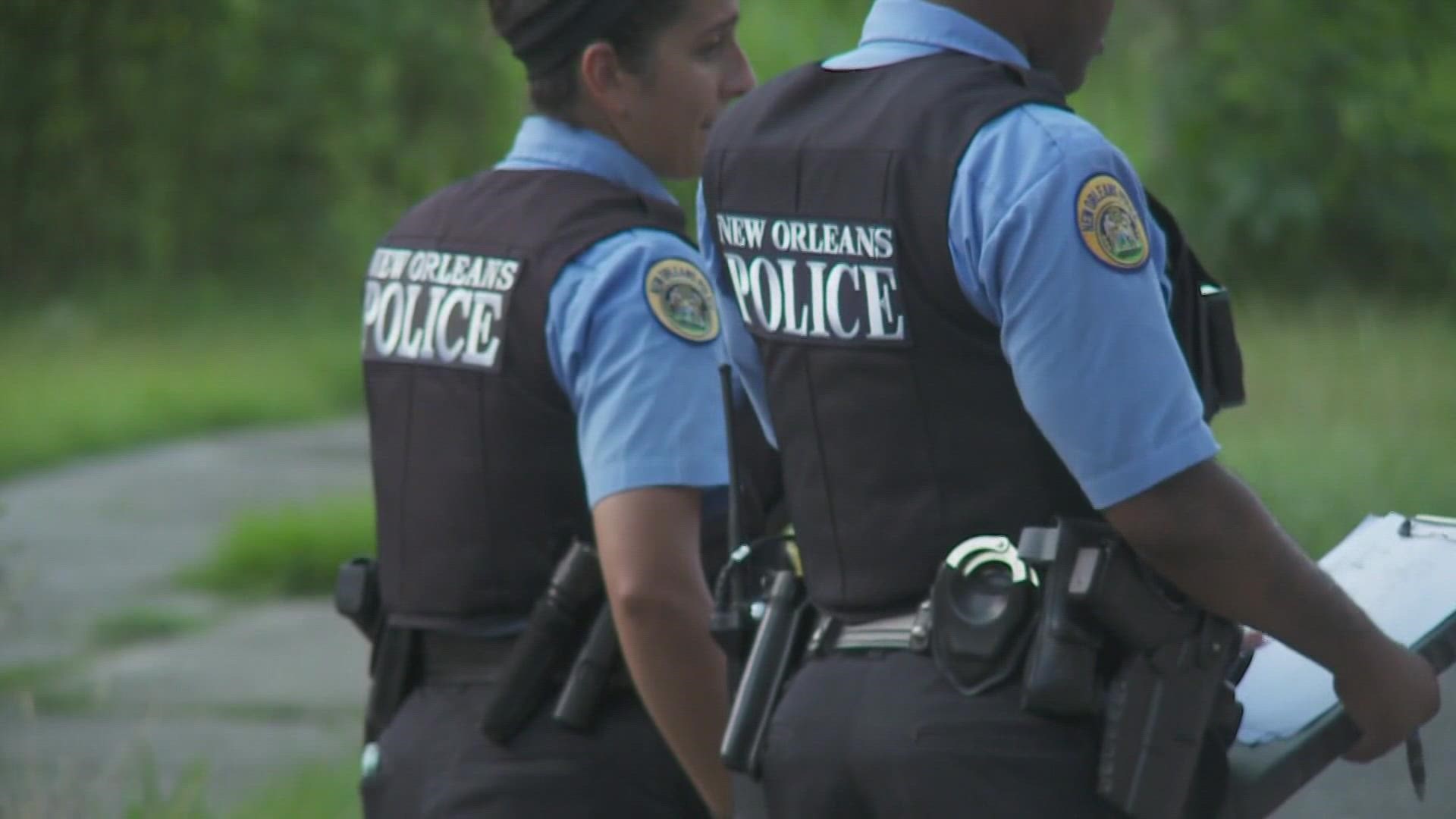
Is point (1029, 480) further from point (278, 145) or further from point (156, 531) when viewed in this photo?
point (278, 145)

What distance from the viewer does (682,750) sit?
8.63 feet

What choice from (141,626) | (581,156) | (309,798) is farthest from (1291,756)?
(141,626)

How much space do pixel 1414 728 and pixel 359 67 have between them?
7878 millimetres

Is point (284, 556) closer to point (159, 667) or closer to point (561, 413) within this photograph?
point (159, 667)

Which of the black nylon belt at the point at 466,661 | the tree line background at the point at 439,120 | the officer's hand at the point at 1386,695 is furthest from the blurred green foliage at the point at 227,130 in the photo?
the officer's hand at the point at 1386,695

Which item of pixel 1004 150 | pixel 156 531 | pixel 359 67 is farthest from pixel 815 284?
pixel 156 531

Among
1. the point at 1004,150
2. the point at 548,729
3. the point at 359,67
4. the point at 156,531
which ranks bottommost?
the point at 156,531

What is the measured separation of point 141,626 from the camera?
8.31m

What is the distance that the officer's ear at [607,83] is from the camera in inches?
111

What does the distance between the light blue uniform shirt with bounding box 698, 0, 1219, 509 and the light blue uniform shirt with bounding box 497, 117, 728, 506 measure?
2.11 feet

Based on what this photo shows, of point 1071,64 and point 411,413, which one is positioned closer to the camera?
point 1071,64

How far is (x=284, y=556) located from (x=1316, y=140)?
16.1 feet

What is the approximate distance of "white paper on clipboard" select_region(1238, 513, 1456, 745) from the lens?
2.14 metres

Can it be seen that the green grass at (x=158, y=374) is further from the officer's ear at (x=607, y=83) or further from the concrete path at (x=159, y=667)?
the officer's ear at (x=607, y=83)
